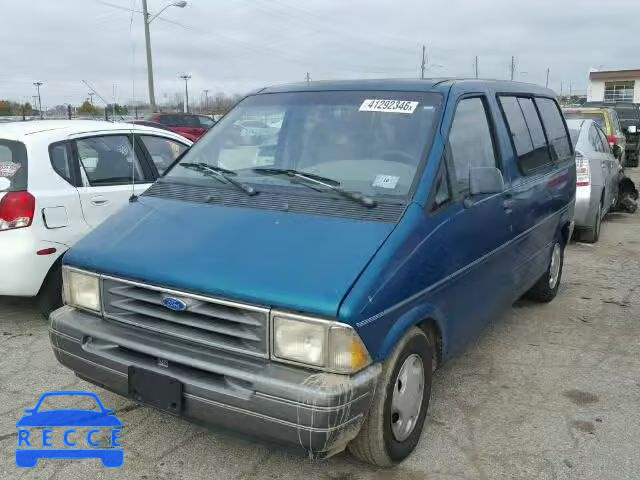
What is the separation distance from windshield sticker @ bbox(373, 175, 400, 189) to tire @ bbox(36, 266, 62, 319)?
9.23ft

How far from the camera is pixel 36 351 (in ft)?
14.5

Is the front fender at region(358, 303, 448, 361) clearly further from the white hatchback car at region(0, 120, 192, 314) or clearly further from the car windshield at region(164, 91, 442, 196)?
the white hatchback car at region(0, 120, 192, 314)

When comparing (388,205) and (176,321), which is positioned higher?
(388,205)

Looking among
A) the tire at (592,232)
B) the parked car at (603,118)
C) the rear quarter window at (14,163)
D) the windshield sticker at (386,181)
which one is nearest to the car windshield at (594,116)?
the parked car at (603,118)

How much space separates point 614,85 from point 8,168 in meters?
64.3

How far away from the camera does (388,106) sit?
3.49 metres

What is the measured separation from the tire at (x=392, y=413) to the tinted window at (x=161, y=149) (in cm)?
352

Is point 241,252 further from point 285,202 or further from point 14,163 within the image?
point 14,163

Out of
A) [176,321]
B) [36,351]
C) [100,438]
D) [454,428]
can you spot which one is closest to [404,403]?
[454,428]

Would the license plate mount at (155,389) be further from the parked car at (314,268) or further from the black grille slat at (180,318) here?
the black grille slat at (180,318)

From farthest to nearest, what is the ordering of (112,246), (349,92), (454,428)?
(349,92), (454,428), (112,246)

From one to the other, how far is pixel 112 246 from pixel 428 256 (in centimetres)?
158

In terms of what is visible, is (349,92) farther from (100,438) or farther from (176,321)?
(100,438)

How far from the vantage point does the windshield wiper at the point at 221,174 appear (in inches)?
130
